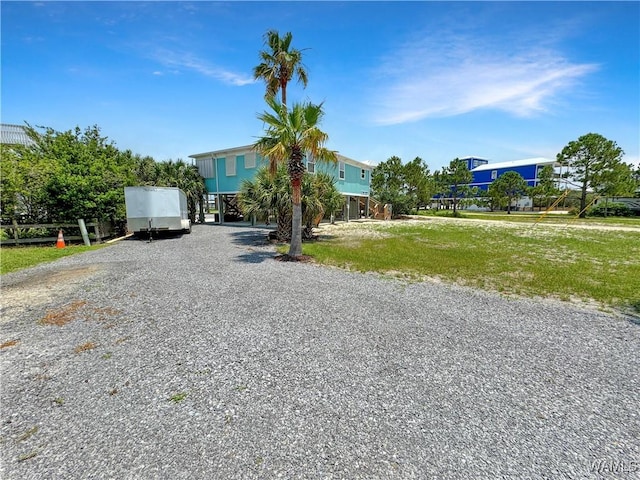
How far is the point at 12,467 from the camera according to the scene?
218cm

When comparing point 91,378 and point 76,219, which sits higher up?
point 76,219

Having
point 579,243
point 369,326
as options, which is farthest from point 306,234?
point 579,243

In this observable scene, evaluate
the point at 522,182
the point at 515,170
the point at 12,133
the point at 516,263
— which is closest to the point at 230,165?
the point at 516,263

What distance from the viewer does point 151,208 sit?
12.9m

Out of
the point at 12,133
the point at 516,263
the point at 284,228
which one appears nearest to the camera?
the point at 516,263

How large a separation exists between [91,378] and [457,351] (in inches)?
171

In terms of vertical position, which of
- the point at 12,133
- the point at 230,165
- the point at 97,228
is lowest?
the point at 97,228

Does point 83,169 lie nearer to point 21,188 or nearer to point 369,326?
point 21,188

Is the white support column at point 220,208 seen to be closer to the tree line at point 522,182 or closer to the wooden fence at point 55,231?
the wooden fence at point 55,231

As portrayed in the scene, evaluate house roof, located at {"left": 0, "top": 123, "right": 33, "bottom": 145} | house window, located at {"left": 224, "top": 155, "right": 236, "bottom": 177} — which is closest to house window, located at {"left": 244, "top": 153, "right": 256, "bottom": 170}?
house window, located at {"left": 224, "top": 155, "right": 236, "bottom": 177}

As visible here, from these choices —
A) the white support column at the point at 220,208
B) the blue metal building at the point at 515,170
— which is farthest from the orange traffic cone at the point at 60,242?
the blue metal building at the point at 515,170

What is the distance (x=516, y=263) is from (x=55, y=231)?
17.8 meters

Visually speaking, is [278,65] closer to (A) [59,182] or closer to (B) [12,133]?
(A) [59,182]

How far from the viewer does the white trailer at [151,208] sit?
1262 cm
